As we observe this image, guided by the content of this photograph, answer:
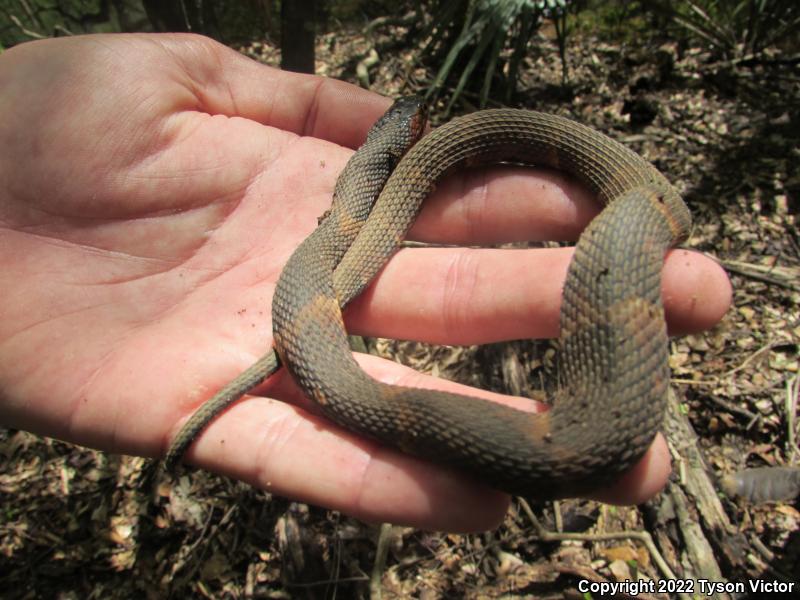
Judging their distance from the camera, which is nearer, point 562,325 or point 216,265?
point 562,325

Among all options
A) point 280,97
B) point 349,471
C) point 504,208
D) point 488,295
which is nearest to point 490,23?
point 280,97

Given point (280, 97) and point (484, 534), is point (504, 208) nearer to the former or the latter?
point (280, 97)

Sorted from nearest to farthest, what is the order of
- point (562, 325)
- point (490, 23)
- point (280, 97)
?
point (562, 325) → point (280, 97) → point (490, 23)

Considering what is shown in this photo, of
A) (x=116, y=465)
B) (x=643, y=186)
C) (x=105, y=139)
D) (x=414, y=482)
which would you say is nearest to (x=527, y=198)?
(x=643, y=186)

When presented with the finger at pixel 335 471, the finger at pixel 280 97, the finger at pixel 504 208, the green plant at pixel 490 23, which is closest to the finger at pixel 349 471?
the finger at pixel 335 471

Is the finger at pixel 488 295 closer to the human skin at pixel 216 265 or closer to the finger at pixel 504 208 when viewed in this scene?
the human skin at pixel 216 265

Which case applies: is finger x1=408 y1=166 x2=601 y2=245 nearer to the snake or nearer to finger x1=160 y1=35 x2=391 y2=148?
the snake

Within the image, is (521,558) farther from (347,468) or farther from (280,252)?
(280,252)
